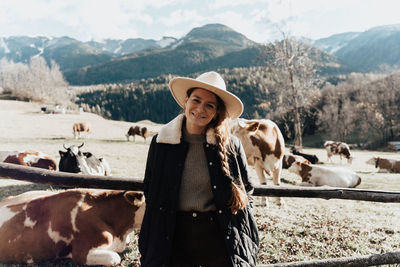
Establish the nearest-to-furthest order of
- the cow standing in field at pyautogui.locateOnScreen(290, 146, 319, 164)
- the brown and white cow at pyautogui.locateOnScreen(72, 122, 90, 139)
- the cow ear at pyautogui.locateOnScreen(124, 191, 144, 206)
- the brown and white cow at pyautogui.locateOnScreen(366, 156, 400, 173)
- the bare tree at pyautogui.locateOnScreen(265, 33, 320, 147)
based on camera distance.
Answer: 1. the cow ear at pyautogui.locateOnScreen(124, 191, 144, 206)
2. the brown and white cow at pyautogui.locateOnScreen(366, 156, 400, 173)
3. the cow standing in field at pyautogui.locateOnScreen(290, 146, 319, 164)
4. the bare tree at pyautogui.locateOnScreen(265, 33, 320, 147)
5. the brown and white cow at pyautogui.locateOnScreen(72, 122, 90, 139)

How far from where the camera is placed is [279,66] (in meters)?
27.3

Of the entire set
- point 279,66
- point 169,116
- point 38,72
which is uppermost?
point 38,72

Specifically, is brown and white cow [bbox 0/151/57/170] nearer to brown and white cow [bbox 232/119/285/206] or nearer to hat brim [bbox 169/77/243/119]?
brown and white cow [bbox 232/119/285/206]

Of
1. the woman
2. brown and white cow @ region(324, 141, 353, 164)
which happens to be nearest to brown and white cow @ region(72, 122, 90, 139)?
brown and white cow @ region(324, 141, 353, 164)

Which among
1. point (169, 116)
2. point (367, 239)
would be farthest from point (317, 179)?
point (169, 116)

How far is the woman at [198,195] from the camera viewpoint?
2541 mm

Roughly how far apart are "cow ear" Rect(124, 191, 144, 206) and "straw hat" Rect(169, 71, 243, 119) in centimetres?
142

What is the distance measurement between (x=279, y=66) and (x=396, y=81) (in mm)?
57713

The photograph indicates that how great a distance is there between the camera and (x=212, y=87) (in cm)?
264

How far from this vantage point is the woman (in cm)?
254

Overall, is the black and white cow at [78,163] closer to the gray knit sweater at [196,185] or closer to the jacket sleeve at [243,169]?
the gray knit sweater at [196,185]

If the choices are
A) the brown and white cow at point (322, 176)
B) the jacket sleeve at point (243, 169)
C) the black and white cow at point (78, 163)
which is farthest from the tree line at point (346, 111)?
the jacket sleeve at point (243, 169)

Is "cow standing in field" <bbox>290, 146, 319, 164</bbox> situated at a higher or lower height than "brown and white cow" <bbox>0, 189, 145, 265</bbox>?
lower

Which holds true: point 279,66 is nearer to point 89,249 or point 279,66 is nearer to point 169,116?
point 89,249
